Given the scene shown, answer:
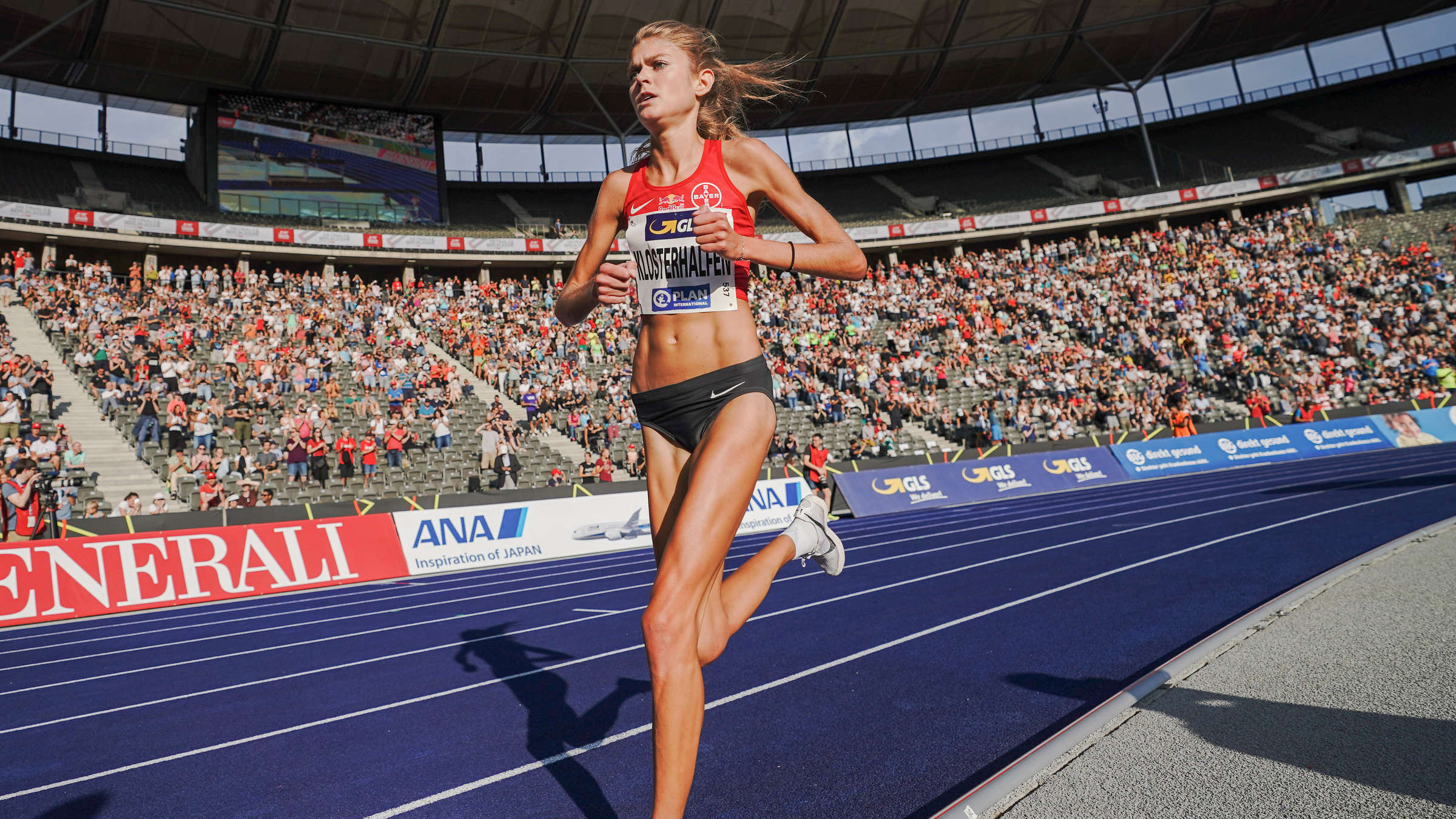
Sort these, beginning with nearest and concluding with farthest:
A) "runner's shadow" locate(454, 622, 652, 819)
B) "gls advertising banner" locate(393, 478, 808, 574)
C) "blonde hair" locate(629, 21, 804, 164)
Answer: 1. "blonde hair" locate(629, 21, 804, 164)
2. "runner's shadow" locate(454, 622, 652, 819)
3. "gls advertising banner" locate(393, 478, 808, 574)

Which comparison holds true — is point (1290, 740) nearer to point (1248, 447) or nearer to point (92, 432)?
point (92, 432)

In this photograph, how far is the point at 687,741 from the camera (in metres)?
2.35

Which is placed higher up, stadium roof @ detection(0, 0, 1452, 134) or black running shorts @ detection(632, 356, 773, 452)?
stadium roof @ detection(0, 0, 1452, 134)

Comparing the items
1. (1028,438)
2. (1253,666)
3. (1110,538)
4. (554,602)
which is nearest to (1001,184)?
(1028,438)

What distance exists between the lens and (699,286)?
292 centimetres

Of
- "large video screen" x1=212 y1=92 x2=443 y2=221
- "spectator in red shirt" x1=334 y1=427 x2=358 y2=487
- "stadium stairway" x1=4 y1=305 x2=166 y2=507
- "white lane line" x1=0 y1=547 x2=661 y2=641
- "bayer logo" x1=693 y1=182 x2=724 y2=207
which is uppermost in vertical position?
"large video screen" x1=212 y1=92 x2=443 y2=221

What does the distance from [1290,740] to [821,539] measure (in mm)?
1792

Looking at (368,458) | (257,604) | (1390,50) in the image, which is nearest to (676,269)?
(257,604)

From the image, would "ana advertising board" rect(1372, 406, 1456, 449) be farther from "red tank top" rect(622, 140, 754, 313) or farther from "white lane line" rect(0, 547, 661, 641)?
"red tank top" rect(622, 140, 754, 313)

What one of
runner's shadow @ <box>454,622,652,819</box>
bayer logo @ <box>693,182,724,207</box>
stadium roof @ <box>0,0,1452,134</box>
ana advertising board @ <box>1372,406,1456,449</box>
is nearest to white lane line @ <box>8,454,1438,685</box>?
runner's shadow @ <box>454,622,652,819</box>

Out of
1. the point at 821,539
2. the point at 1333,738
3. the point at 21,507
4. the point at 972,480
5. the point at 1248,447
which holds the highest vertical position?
the point at 21,507

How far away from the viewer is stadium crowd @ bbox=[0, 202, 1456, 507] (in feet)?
55.2

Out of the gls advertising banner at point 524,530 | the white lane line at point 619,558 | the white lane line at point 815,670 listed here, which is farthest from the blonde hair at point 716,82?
the gls advertising banner at point 524,530

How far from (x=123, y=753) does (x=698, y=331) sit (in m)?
3.90
